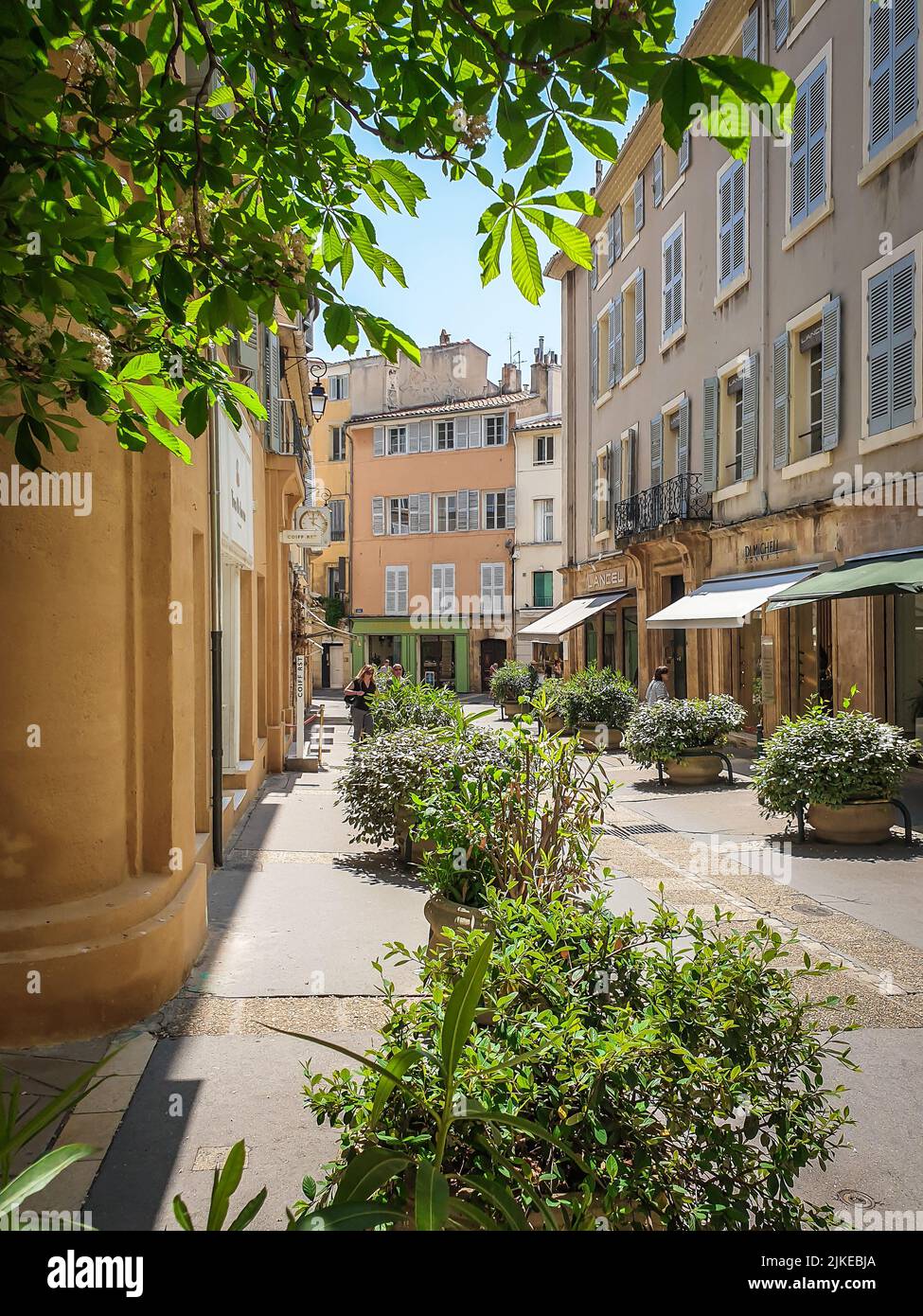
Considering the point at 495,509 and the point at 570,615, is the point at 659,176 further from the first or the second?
the point at 495,509

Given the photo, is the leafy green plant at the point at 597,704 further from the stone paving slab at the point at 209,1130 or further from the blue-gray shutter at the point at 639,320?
the stone paving slab at the point at 209,1130

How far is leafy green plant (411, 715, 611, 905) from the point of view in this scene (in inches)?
161

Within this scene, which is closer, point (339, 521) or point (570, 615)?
point (570, 615)

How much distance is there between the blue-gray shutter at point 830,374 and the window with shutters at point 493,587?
87.4 feet

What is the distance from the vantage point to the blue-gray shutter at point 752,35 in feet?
52.4

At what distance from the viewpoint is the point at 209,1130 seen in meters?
3.59

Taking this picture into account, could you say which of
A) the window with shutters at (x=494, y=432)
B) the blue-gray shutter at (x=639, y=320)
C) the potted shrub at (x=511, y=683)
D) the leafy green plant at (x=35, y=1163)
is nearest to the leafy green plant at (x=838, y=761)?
the leafy green plant at (x=35, y=1163)

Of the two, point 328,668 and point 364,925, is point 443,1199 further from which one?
point 328,668

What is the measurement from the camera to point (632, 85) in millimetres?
2125

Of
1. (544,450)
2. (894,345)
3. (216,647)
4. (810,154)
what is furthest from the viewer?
(544,450)

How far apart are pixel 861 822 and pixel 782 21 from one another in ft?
44.1

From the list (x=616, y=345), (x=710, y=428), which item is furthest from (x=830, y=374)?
(x=616, y=345)

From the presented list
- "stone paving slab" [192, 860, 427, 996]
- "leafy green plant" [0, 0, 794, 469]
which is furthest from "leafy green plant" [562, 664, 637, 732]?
"leafy green plant" [0, 0, 794, 469]
